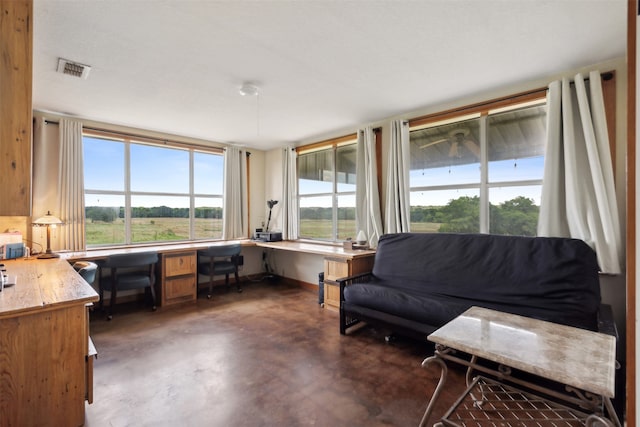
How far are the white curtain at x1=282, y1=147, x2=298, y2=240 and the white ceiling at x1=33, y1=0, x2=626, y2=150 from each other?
1.62m

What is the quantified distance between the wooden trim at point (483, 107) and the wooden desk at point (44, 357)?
3.46 metres

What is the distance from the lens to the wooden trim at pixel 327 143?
166 inches

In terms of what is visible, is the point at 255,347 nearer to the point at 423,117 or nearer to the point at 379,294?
the point at 379,294

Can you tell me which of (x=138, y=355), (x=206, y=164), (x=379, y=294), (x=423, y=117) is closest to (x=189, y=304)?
(x=138, y=355)

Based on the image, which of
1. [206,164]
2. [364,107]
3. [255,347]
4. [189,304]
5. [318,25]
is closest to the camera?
[318,25]

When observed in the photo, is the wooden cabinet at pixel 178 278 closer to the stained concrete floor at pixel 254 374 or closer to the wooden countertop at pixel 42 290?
the stained concrete floor at pixel 254 374

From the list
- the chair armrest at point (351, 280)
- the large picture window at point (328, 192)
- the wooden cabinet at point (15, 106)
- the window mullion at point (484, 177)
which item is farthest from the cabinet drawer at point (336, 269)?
the wooden cabinet at point (15, 106)

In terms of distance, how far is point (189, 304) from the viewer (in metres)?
3.89

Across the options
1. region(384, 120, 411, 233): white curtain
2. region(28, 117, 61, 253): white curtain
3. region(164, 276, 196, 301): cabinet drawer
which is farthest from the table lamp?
region(384, 120, 411, 233): white curtain

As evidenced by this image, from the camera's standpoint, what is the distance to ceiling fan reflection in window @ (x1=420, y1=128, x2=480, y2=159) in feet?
10.3

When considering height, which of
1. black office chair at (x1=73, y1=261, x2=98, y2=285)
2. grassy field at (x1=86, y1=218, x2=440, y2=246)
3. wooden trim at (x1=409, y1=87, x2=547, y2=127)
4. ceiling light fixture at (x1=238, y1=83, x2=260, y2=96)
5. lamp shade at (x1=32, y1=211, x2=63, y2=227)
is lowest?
black office chair at (x1=73, y1=261, x2=98, y2=285)

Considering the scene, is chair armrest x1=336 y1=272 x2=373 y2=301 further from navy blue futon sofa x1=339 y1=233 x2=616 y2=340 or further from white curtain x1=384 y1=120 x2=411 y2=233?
white curtain x1=384 y1=120 x2=411 y2=233

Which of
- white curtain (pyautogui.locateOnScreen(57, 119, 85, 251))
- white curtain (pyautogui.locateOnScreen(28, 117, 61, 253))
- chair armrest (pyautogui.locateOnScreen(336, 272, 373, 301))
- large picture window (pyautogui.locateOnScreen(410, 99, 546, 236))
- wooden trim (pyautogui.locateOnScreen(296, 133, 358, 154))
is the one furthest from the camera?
wooden trim (pyautogui.locateOnScreen(296, 133, 358, 154))

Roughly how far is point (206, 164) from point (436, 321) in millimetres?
4271
